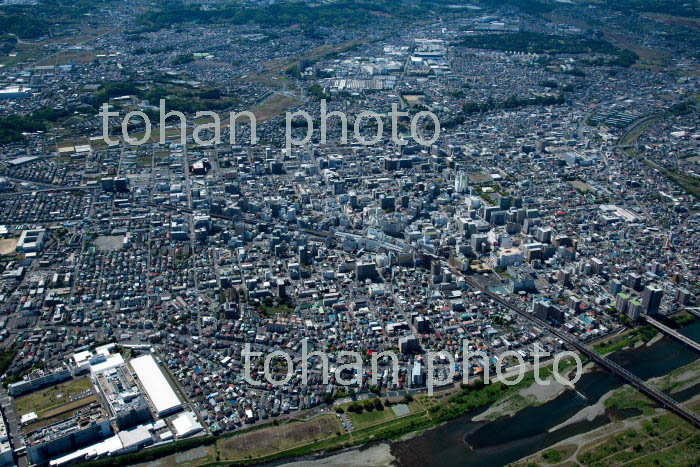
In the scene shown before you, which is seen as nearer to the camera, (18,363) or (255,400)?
(255,400)

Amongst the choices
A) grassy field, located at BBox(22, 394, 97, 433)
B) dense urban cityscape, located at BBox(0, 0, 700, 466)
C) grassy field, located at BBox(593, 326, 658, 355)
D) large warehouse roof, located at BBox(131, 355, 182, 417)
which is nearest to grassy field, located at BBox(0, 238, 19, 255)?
dense urban cityscape, located at BBox(0, 0, 700, 466)

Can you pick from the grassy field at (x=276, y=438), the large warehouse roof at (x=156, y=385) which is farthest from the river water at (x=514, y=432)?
the large warehouse roof at (x=156, y=385)

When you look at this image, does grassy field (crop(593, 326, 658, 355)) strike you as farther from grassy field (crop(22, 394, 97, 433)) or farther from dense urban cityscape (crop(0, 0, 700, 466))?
grassy field (crop(22, 394, 97, 433))

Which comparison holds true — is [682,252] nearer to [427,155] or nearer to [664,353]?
[664,353]

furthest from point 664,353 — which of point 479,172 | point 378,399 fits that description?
point 479,172

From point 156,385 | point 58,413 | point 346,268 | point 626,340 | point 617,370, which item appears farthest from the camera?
point 346,268

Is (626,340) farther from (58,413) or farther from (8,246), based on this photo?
(8,246)

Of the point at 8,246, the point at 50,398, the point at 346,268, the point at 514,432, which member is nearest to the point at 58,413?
the point at 50,398
